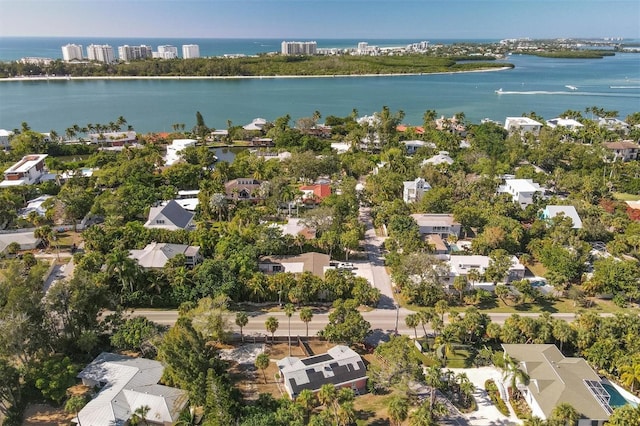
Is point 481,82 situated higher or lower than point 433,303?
higher

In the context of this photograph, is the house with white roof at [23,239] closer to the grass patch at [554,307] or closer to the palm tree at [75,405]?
the palm tree at [75,405]

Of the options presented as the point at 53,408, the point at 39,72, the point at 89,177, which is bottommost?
the point at 53,408

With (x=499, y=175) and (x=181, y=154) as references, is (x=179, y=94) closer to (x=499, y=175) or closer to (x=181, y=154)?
(x=181, y=154)

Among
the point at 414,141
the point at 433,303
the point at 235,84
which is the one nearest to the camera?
the point at 433,303

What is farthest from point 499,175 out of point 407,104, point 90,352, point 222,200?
point 407,104

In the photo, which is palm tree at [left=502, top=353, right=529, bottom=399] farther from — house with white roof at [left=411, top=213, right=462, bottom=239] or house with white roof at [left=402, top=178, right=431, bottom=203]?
house with white roof at [left=402, top=178, right=431, bottom=203]

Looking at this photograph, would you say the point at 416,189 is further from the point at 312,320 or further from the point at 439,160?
the point at 312,320

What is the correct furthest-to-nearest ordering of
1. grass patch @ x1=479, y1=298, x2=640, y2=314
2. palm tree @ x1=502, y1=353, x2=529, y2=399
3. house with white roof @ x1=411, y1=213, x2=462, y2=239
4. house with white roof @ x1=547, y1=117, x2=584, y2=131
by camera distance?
1. house with white roof @ x1=547, y1=117, x2=584, y2=131
2. house with white roof @ x1=411, y1=213, x2=462, y2=239
3. grass patch @ x1=479, y1=298, x2=640, y2=314
4. palm tree @ x1=502, y1=353, x2=529, y2=399

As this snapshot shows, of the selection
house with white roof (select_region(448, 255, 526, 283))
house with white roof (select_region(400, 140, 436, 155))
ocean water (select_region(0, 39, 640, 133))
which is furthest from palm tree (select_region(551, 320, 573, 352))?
ocean water (select_region(0, 39, 640, 133))
